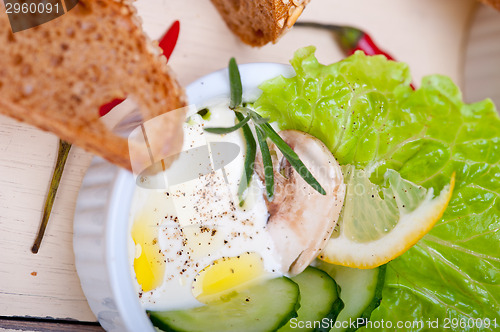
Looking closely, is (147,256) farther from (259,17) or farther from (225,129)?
(259,17)

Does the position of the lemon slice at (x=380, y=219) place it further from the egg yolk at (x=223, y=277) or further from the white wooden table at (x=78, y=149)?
the white wooden table at (x=78, y=149)

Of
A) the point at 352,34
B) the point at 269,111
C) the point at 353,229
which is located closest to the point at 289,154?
the point at 269,111

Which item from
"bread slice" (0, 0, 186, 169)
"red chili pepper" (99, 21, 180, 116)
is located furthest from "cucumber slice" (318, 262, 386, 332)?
"red chili pepper" (99, 21, 180, 116)

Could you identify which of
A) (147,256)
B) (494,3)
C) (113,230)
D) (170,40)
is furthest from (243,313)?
(494,3)

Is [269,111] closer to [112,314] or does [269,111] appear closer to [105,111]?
[105,111]

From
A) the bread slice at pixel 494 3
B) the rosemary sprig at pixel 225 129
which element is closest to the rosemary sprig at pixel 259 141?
the rosemary sprig at pixel 225 129

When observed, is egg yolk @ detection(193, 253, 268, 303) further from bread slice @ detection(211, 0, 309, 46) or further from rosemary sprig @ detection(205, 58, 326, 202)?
bread slice @ detection(211, 0, 309, 46)
